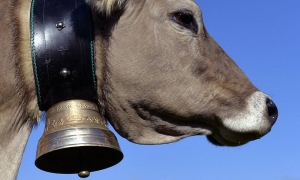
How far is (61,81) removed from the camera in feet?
12.6

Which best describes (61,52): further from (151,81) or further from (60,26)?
(151,81)

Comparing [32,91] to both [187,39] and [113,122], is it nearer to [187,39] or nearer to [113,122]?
[113,122]

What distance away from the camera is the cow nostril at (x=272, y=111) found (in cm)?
436

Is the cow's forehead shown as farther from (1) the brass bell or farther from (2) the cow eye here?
(1) the brass bell

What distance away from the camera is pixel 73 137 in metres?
3.70

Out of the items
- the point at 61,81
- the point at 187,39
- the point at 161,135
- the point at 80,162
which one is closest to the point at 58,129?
the point at 61,81

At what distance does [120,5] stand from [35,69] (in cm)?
86

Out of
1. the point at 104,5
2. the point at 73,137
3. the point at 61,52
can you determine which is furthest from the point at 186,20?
the point at 73,137

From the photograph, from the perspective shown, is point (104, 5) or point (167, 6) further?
point (167, 6)

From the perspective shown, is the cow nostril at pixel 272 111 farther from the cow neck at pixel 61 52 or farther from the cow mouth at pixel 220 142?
the cow neck at pixel 61 52

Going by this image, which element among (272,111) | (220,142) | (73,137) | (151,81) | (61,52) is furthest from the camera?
(220,142)

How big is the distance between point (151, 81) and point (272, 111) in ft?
3.35

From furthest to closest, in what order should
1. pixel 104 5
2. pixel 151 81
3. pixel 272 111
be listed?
pixel 272 111 < pixel 151 81 < pixel 104 5

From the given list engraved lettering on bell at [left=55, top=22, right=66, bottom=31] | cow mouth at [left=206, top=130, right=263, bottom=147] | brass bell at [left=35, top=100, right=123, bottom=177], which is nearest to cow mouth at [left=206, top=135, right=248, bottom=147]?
cow mouth at [left=206, top=130, right=263, bottom=147]
